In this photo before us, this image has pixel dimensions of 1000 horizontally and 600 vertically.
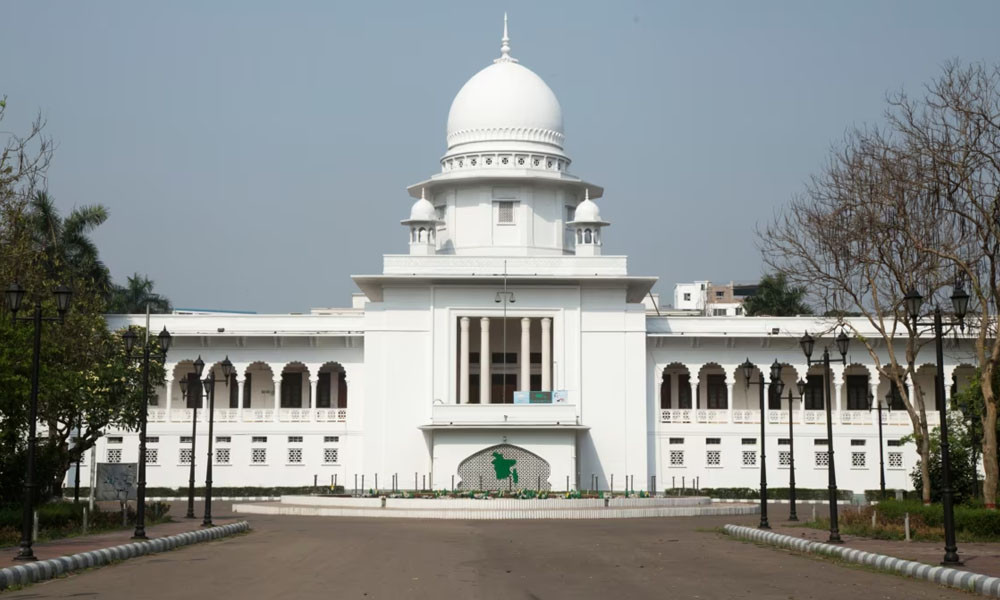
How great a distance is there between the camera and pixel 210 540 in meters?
27.7

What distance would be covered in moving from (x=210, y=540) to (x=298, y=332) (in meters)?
30.6

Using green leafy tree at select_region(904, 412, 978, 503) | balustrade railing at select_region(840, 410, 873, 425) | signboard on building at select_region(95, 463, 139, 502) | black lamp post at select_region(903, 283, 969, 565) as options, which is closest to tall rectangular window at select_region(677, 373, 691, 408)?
balustrade railing at select_region(840, 410, 873, 425)

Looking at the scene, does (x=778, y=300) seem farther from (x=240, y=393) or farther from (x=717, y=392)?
(x=240, y=393)

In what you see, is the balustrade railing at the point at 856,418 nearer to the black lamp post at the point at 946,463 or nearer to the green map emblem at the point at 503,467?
the green map emblem at the point at 503,467

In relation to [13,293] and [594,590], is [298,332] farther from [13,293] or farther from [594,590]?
[594,590]

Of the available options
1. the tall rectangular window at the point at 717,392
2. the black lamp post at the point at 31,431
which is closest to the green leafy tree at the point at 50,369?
the black lamp post at the point at 31,431

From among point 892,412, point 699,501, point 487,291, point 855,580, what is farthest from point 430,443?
point 855,580

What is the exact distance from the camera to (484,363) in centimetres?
5484

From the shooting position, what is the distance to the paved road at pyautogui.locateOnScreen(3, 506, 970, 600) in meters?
16.7

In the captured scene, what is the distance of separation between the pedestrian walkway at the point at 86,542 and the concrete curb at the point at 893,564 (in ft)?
42.5

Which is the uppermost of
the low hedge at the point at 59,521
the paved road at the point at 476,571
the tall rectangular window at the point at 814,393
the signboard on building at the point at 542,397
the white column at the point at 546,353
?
the white column at the point at 546,353

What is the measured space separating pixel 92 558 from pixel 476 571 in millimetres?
6334

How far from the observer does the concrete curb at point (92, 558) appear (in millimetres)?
17938

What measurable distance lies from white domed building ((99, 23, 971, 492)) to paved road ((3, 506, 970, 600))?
2400cm
